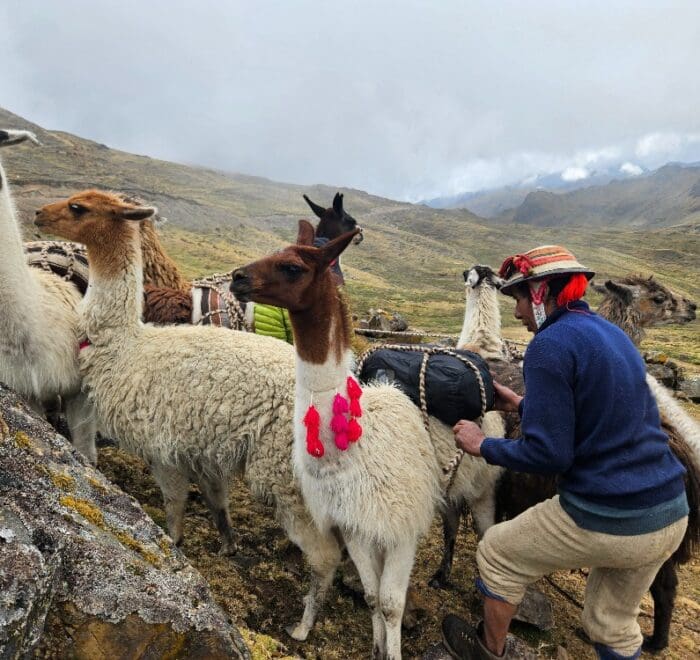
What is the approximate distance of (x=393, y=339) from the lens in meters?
9.66

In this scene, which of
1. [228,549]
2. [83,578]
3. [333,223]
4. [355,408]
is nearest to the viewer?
[83,578]

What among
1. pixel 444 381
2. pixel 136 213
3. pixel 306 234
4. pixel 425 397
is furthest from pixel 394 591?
pixel 136 213

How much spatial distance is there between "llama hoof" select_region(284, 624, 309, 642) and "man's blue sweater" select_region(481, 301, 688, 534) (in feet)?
5.94

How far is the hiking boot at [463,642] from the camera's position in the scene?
2.58 m

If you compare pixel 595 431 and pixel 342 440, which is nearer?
pixel 595 431

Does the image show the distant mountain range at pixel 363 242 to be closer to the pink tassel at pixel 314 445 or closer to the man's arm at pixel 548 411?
the pink tassel at pixel 314 445

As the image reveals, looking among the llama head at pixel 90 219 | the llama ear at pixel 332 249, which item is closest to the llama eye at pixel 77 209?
the llama head at pixel 90 219

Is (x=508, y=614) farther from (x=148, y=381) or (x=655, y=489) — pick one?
(x=148, y=381)

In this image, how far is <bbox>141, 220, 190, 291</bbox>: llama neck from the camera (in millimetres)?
4449

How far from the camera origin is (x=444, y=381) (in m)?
3.00

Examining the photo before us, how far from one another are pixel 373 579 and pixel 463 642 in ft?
1.93

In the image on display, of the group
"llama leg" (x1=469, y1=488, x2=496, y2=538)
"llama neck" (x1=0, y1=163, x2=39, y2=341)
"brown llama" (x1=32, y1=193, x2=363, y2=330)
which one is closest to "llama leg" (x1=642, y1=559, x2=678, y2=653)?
"llama leg" (x1=469, y1=488, x2=496, y2=538)

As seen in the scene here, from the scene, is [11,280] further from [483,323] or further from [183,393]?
[483,323]

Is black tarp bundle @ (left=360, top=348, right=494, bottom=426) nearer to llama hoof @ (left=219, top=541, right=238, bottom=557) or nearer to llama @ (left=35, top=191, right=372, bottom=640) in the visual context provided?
llama @ (left=35, top=191, right=372, bottom=640)
